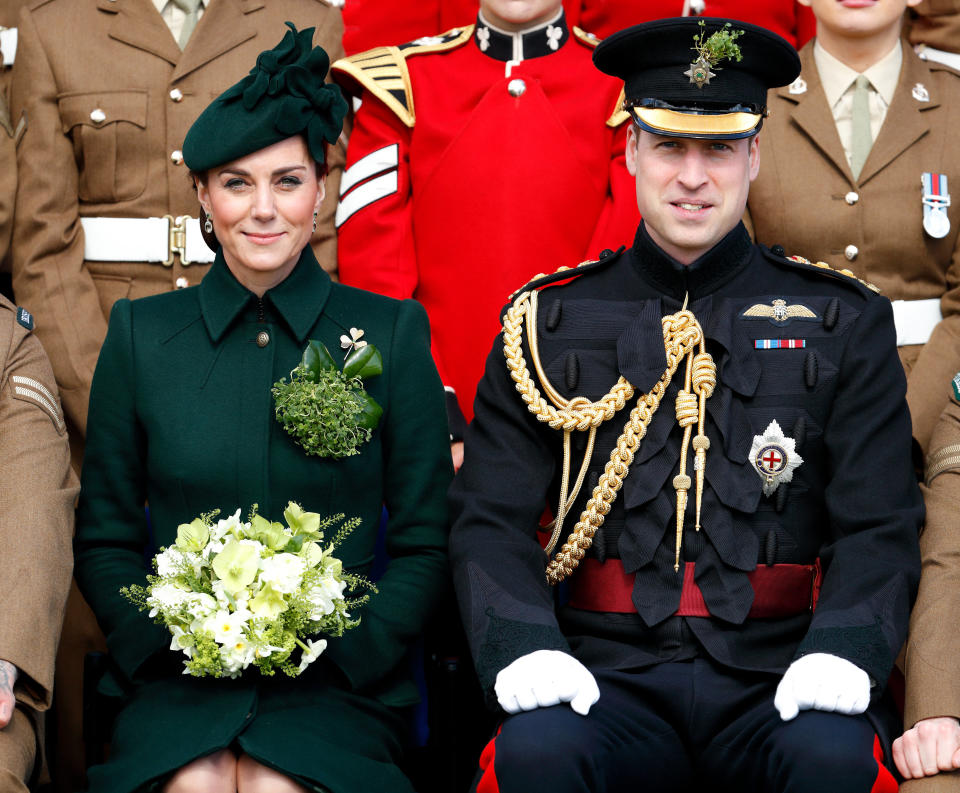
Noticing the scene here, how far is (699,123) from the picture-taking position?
3.65 m

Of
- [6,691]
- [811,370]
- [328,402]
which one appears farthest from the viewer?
[328,402]

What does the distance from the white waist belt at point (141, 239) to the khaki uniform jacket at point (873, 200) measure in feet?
5.21

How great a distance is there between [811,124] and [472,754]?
203cm

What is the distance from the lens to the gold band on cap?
12.0ft

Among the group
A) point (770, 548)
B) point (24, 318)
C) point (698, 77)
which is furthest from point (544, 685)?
point (24, 318)

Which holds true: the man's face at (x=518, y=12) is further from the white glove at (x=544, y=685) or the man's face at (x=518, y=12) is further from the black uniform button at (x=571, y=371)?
the white glove at (x=544, y=685)

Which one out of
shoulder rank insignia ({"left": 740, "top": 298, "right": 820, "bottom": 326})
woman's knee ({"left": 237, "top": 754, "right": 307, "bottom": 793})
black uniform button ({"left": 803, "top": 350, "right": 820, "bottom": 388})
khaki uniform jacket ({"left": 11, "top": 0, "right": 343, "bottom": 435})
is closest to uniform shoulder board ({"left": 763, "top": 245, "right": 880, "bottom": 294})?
shoulder rank insignia ({"left": 740, "top": 298, "right": 820, "bottom": 326})

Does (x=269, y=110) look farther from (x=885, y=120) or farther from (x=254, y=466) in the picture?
(x=885, y=120)

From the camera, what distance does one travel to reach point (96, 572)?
3.79 meters

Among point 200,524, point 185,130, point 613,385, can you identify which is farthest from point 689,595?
point 185,130

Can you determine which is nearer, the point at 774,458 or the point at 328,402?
the point at 774,458

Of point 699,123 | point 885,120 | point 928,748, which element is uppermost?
point 699,123

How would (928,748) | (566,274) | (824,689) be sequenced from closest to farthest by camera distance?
(824,689) < (928,748) < (566,274)

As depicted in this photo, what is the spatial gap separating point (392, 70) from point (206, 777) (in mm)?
2182
